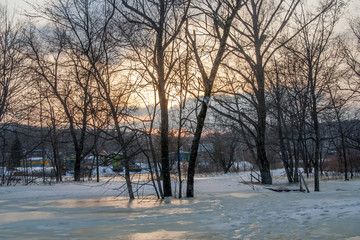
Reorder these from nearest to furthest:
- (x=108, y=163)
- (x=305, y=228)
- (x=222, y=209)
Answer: (x=305, y=228), (x=222, y=209), (x=108, y=163)

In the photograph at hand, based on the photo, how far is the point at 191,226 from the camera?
574 cm

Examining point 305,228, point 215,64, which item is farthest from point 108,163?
point 305,228

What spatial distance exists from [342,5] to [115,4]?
34.2 ft

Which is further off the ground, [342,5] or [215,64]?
[342,5]

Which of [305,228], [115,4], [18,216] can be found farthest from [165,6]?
[305,228]

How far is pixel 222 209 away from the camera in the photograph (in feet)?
25.4

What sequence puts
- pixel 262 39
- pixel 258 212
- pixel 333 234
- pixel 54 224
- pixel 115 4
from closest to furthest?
pixel 333 234 → pixel 54 224 → pixel 258 212 → pixel 115 4 → pixel 262 39

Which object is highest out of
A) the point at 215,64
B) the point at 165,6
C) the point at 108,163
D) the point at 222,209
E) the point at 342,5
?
the point at 342,5

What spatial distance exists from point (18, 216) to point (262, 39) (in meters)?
14.8

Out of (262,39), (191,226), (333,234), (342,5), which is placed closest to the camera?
(333,234)

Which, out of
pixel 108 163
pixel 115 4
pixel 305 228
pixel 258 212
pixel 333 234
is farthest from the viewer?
pixel 115 4

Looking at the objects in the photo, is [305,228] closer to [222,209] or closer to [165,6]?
[222,209]

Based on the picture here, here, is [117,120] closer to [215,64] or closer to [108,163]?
[108,163]

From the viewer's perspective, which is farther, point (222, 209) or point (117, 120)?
point (117, 120)
